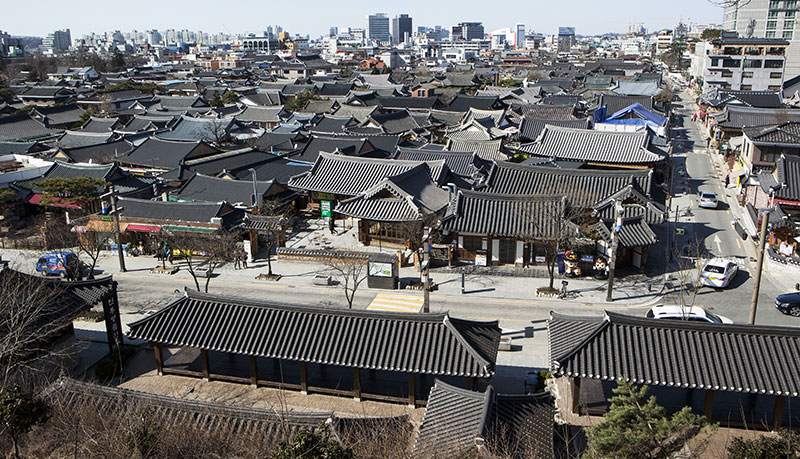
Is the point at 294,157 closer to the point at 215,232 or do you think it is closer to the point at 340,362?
the point at 215,232

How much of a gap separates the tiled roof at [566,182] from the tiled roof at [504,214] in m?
4.19

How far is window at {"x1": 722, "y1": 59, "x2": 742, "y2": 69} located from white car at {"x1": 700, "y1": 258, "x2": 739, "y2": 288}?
8818cm

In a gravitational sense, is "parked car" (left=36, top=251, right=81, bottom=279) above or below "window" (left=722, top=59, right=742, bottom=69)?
below

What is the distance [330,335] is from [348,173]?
26.8m

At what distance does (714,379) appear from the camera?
19281 millimetres

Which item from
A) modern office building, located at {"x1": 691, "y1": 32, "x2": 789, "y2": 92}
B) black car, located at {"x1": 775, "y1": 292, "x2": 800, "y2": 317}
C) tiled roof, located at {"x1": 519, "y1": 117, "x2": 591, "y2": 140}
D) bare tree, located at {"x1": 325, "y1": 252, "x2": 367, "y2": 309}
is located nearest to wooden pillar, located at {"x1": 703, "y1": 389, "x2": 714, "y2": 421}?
black car, located at {"x1": 775, "y1": 292, "x2": 800, "y2": 317}

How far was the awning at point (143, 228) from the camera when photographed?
40.8m

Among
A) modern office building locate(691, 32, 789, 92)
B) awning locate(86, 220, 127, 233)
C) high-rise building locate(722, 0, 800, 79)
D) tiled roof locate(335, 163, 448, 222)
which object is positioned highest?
high-rise building locate(722, 0, 800, 79)

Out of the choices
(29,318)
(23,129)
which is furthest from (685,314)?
(23,129)

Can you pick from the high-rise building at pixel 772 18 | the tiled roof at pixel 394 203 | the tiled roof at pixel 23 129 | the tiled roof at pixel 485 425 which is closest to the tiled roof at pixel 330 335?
the tiled roof at pixel 485 425

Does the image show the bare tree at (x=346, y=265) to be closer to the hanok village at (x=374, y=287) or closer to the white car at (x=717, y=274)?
the hanok village at (x=374, y=287)

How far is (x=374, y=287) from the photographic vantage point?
116 ft

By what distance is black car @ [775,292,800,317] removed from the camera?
97.7ft

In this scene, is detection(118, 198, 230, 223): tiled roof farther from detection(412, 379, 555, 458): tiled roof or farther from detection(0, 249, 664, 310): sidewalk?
detection(412, 379, 555, 458): tiled roof
